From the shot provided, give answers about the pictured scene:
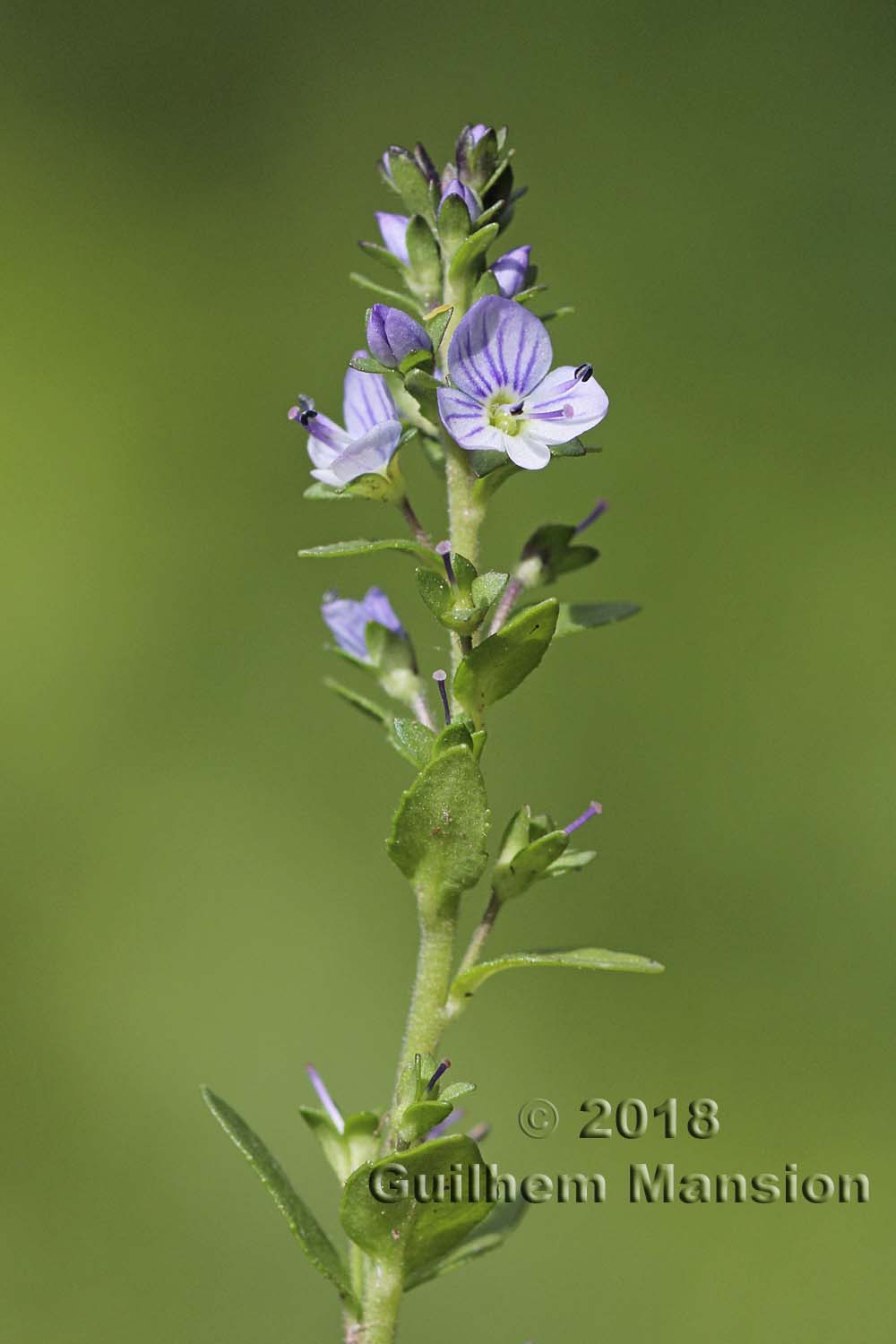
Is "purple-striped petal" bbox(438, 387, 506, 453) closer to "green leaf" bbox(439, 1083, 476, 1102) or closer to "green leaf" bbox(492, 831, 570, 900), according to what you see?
"green leaf" bbox(492, 831, 570, 900)

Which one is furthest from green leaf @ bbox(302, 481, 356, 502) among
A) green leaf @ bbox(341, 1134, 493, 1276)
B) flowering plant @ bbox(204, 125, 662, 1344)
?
green leaf @ bbox(341, 1134, 493, 1276)

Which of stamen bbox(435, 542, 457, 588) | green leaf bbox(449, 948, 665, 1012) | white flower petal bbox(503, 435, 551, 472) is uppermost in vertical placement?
white flower petal bbox(503, 435, 551, 472)

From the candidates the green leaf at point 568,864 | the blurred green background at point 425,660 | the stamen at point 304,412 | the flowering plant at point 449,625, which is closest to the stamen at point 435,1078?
the flowering plant at point 449,625

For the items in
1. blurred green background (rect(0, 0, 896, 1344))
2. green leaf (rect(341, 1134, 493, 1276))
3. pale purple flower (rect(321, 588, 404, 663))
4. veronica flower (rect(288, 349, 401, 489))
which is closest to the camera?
green leaf (rect(341, 1134, 493, 1276))

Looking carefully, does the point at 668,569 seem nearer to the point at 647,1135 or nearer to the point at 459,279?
the point at 647,1135

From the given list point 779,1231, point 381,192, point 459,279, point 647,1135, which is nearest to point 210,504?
point 381,192

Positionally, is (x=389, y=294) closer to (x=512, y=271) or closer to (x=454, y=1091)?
(x=512, y=271)
